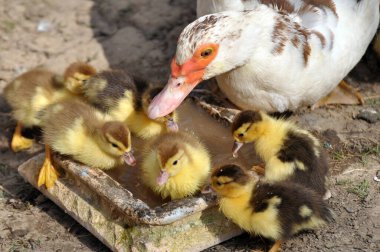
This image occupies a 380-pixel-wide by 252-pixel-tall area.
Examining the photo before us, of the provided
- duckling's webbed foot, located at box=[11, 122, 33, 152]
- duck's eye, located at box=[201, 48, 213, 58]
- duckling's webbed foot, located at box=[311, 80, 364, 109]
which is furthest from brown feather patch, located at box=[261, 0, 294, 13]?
duckling's webbed foot, located at box=[11, 122, 33, 152]

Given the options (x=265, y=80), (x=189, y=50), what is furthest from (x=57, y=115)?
(x=265, y=80)

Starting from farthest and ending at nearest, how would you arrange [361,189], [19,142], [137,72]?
[137,72] → [19,142] → [361,189]

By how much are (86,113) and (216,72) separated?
819mm

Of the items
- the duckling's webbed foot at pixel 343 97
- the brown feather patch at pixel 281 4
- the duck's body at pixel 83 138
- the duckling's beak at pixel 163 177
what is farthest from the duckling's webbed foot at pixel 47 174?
the duckling's webbed foot at pixel 343 97

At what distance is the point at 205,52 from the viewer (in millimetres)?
4430

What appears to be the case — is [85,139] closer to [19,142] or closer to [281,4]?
[19,142]

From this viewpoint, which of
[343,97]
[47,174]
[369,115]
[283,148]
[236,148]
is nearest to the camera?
[283,148]

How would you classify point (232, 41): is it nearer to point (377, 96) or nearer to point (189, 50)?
point (189, 50)

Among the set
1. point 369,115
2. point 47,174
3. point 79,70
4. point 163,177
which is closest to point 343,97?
point 369,115

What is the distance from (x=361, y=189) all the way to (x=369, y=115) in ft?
3.26

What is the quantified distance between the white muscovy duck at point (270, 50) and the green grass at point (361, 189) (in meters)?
0.69

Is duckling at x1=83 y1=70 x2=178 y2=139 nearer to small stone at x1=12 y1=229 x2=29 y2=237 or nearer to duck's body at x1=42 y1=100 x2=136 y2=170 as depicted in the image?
duck's body at x1=42 y1=100 x2=136 y2=170

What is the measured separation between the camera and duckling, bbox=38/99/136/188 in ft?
14.3

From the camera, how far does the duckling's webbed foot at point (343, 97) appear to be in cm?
580
